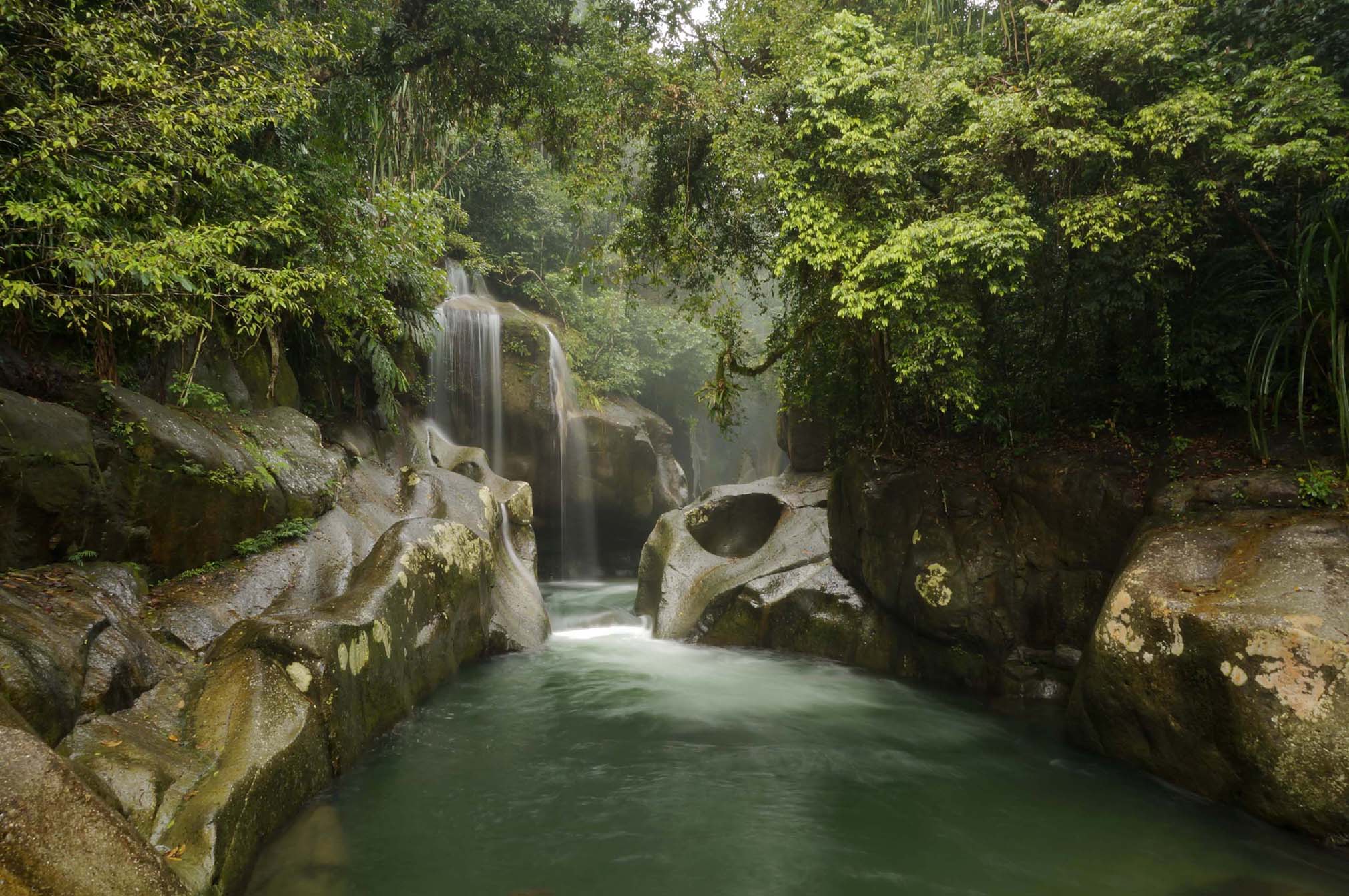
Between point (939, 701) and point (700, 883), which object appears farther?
point (939, 701)

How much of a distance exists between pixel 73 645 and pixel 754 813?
4703mm

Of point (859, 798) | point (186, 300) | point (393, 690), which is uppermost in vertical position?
point (186, 300)

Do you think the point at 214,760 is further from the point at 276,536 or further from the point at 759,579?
the point at 759,579

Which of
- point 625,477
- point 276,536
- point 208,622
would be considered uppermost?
point 625,477

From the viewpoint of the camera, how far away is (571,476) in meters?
19.2

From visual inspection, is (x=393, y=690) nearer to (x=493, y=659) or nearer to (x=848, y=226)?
(x=493, y=659)

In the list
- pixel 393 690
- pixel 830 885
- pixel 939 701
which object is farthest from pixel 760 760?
pixel 393 690

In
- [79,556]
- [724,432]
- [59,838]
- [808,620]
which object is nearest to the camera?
[59,838]

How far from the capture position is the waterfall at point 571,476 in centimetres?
1881

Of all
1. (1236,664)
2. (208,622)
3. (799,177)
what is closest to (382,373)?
(208,622)

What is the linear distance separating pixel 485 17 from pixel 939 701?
33.5ft

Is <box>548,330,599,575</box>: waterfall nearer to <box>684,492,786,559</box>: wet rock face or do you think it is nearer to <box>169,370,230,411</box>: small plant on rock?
<box>684,492,786,559</box>: wet rock face

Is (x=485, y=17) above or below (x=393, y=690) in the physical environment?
above

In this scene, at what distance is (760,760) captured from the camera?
6473mm
